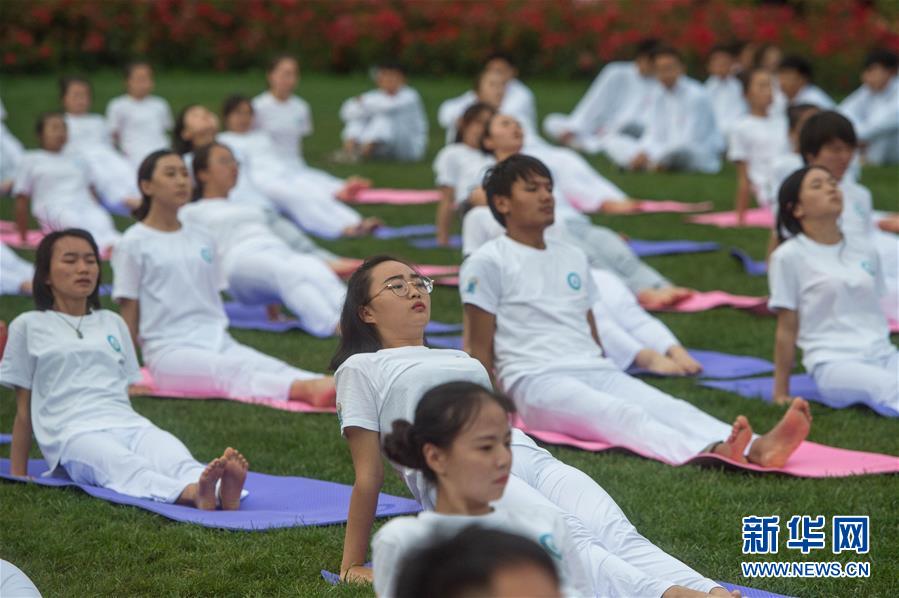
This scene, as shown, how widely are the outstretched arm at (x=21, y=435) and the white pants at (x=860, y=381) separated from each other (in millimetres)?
3014

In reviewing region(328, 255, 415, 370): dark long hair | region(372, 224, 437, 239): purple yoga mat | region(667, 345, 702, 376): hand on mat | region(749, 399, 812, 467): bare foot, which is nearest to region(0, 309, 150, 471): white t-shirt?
region(328, 255, 415, 370): dark long hair

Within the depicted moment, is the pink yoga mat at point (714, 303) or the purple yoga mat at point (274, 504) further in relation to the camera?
the pink yoga mat at point (714, 303)

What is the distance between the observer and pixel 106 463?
14.4ft

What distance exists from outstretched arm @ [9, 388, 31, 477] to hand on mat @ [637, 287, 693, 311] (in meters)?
3.48

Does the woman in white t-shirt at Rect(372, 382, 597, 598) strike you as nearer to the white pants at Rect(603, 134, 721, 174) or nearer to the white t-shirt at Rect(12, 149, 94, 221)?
the white t-shirt at Rect(12, 149, 94, 221)

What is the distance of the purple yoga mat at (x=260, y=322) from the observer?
6594mm

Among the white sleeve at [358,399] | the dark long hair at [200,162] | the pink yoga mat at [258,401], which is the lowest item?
the pink yoga mat at [258,401]

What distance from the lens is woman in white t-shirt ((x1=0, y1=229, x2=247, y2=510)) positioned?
438cm

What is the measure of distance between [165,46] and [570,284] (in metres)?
14.0

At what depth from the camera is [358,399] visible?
3557 millimetres

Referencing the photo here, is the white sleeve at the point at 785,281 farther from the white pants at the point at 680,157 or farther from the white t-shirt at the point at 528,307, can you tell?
the white pants at the point at 680,157

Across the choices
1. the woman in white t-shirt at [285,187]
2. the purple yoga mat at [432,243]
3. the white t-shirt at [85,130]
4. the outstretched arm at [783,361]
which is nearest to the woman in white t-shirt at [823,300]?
the outstretched arm at [783,361]

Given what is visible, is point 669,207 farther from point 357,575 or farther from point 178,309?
point 357,575

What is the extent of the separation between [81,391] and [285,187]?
5.02 metres
